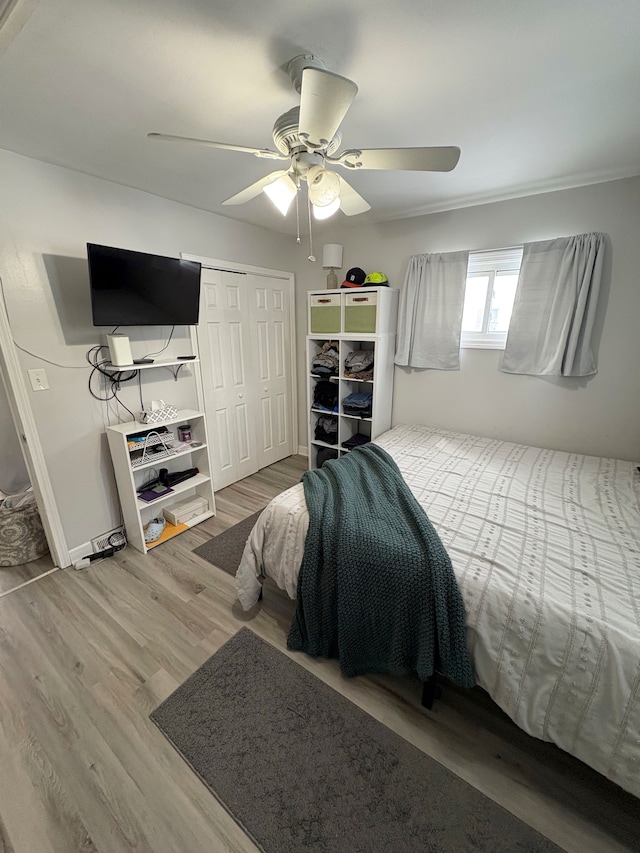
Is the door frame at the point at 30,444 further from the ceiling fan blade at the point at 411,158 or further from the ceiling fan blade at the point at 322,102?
the ceiling fan blade at the point at 411,158

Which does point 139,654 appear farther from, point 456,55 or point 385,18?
point 456,55

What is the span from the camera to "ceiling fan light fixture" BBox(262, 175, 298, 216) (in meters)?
1.35

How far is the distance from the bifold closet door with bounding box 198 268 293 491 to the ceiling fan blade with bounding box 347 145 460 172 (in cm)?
195

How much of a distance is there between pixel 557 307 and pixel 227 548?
2963mm

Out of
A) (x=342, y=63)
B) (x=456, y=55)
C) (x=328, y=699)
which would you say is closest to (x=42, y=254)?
(x=342, y=63)

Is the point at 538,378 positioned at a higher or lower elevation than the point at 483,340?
lower

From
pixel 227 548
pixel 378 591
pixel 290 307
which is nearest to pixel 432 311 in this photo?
pixel 290 307

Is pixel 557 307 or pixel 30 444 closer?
pixel 30 444

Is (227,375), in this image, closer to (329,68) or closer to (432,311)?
(432,311)

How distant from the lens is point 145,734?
133cm

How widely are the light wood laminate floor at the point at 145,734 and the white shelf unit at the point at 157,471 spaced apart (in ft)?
1.47

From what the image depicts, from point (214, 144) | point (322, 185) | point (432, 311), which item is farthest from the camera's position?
point (432, 311)

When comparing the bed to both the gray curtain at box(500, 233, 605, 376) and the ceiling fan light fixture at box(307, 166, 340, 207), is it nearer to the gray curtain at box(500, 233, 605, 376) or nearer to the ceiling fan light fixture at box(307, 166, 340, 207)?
the gray curtain at box(500, 233, 605, 376)

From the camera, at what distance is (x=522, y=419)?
8.77 feet
